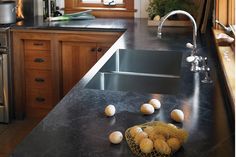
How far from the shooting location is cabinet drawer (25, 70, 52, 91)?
12.7 ft

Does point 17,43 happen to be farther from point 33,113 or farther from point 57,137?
point 57,137

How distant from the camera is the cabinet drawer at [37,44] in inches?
149

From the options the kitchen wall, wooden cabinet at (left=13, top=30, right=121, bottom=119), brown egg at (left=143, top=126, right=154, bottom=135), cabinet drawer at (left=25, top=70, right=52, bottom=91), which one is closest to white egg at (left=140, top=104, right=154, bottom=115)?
brown egg at (left=143, top=126, right=154, bottom=135)

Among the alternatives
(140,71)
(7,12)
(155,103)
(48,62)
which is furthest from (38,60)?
(155,103)

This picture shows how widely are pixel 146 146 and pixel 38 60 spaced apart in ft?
9.09

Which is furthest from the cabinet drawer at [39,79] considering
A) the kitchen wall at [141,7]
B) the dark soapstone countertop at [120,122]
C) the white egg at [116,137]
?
the white egg at [116,137]

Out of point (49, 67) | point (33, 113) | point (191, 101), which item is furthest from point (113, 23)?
point (191, 101)

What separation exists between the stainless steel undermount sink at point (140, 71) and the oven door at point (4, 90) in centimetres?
139

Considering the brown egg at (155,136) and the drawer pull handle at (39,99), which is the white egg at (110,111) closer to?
the brown egg at (155,136)

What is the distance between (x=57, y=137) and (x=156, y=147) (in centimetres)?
34

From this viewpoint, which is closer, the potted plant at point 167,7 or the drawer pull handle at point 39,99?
the potted plant at point 167,7

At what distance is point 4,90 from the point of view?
3820 mm

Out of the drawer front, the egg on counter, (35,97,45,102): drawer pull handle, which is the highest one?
the egg on counter

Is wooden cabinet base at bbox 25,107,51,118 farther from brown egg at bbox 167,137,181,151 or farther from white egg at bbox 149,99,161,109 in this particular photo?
brown egg at bbox 167,137,181,151
